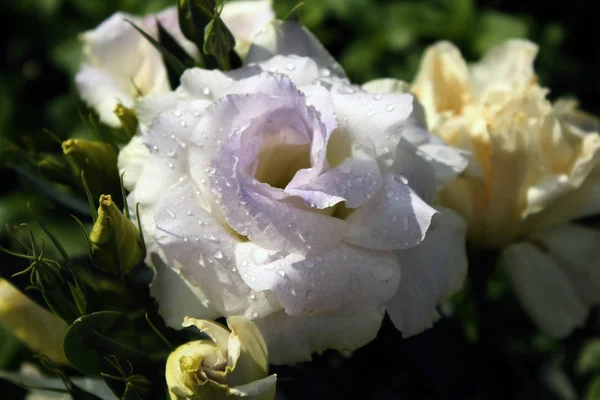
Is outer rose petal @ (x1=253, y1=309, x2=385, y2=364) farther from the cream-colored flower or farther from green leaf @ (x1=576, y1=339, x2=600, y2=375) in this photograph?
green leaf @ (x1=576, y1=339, x2=600, y2=375)

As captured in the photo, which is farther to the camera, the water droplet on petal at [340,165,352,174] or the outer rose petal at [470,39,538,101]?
the outer rose petal at [470,39,538,101]

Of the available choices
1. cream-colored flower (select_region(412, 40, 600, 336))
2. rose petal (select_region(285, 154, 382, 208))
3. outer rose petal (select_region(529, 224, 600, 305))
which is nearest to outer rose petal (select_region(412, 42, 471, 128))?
cream-colored flower (select_region(412, 40, 600, 336))

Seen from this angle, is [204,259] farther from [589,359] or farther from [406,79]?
[406,79]

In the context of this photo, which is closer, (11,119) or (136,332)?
(136,332)

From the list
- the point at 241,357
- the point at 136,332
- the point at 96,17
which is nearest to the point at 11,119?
the point at 96,17

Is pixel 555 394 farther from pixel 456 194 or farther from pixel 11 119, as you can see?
pixel 11 119
